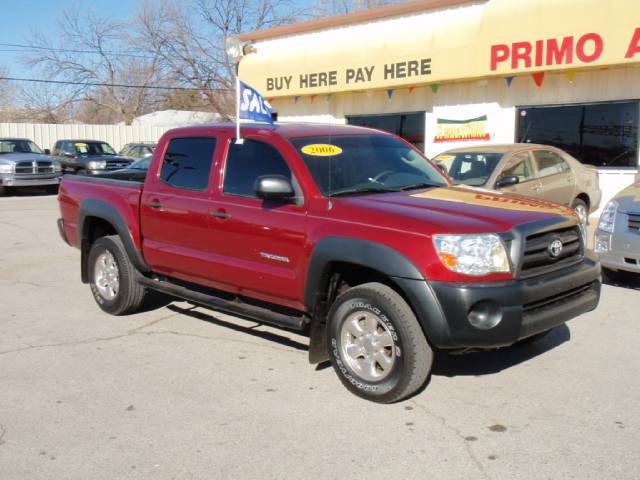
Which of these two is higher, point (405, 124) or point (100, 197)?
point (405, 124)

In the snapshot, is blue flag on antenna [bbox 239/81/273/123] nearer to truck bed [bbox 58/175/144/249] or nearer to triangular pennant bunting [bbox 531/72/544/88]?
truck bed [bbox 58/175/144/249]

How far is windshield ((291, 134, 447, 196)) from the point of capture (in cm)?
498

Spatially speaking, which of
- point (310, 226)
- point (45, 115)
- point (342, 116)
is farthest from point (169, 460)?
point (45, 115)

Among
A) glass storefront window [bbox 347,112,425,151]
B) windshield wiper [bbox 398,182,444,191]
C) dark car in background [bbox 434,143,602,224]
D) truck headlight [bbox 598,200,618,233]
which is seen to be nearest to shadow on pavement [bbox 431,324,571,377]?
windshield wiper [bbox 398,182,444,191]

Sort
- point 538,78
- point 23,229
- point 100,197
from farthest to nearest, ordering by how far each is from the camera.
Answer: point 538,78, point 23,229, point 100,197

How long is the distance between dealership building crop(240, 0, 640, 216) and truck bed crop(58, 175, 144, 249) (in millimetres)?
9853

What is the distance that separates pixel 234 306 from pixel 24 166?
17.6 metres

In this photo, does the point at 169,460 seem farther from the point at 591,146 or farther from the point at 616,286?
the point at 591,146

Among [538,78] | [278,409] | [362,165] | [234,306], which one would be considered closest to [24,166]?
[538,78]

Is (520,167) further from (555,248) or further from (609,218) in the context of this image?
(555,248)

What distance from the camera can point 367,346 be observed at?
4492 millimetres

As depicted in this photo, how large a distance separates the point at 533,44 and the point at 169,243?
34.5 feet

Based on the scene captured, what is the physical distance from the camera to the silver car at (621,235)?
7273 mm

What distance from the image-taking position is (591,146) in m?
14.3
